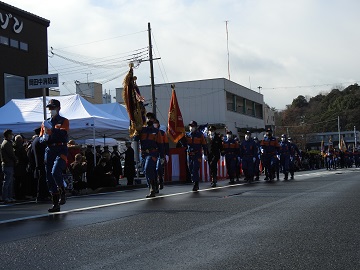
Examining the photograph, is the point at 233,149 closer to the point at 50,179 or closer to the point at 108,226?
the point at 50,179

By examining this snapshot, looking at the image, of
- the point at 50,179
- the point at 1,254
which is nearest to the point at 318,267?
the point at 1,254

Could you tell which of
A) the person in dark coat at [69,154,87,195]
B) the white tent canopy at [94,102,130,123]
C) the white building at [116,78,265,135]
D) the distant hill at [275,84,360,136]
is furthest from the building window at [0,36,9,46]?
the distant hill at [275,84,360,136]

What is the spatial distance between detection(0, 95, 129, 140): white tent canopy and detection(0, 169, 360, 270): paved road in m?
8.85

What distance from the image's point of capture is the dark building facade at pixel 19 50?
96.4 ft

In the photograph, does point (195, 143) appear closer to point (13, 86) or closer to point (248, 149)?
point (248, 149)

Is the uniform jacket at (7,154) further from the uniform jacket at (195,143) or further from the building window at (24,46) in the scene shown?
the building window at (24,46)

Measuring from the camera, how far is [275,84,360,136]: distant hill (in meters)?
104

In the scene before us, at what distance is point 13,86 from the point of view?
30.2 m

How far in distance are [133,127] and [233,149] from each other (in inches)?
160

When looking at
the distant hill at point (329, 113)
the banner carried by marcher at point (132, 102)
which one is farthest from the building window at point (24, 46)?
the distant hill at point (329, 113)

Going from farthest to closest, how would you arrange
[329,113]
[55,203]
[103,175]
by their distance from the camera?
[329,113], [103,175], [55,203]

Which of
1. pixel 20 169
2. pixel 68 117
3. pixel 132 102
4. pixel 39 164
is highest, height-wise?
pixel 132 102

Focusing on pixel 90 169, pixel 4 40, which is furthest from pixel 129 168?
pixel 4 40

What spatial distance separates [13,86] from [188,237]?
26.4 metres
